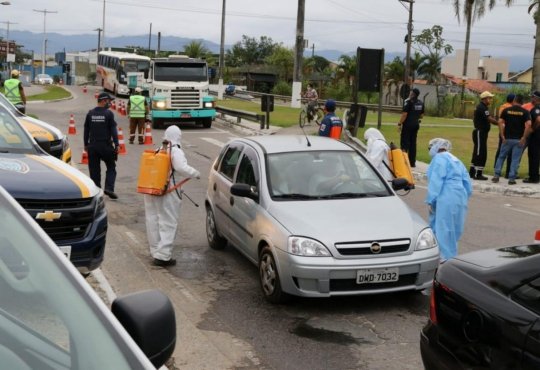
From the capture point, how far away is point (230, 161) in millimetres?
8727

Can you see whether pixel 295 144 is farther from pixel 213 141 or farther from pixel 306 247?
pixel 213 141

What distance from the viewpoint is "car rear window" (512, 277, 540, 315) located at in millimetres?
3312

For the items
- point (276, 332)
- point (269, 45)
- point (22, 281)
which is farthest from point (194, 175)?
point (269, 45)

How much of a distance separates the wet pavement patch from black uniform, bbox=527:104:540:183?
10.5m

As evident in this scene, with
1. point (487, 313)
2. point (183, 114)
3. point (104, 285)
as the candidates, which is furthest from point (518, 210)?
point (183, 114)

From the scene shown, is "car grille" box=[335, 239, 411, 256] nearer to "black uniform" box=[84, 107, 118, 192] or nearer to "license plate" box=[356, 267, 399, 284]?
"license plate" box=[356, 267, 399, 284]

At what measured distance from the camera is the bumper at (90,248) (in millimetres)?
6527

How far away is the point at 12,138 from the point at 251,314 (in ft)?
12.0

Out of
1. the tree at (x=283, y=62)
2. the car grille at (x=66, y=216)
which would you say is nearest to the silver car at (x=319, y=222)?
the car grille at (x=66, y=216)

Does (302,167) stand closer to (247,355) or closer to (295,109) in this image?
(247,355)

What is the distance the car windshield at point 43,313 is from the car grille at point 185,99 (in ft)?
78.3

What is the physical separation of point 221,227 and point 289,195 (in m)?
1.52

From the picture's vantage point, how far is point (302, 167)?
772 centimetres

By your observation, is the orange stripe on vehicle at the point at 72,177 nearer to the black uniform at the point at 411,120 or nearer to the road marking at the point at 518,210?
the road marking at the point at 518,210
